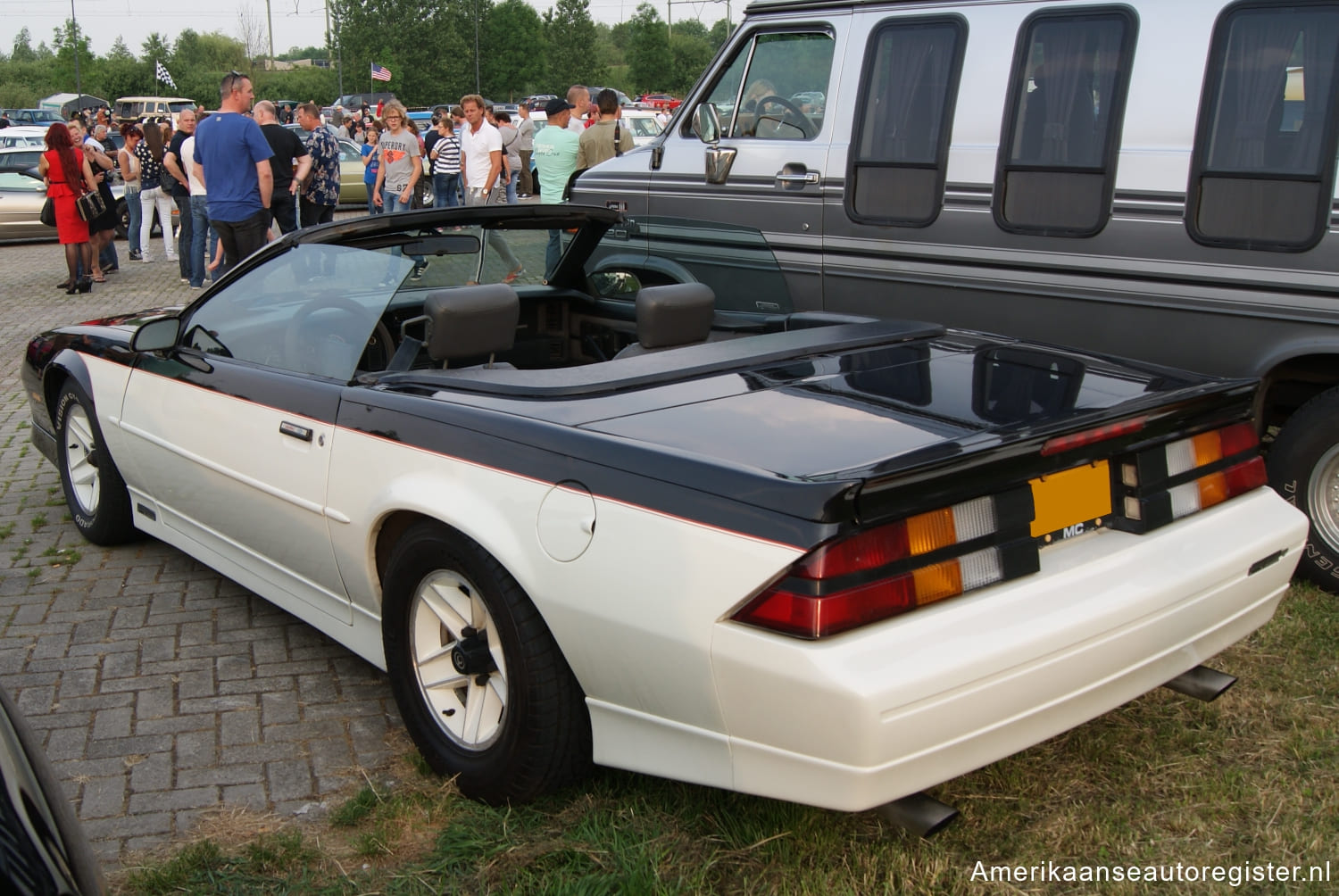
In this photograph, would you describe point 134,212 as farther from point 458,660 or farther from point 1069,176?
point 458,660

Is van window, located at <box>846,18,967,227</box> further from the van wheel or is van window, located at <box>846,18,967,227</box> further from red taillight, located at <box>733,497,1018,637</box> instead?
red taillight, located at <box>733,497,1018,637</box>

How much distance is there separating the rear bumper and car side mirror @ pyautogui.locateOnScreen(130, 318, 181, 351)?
271cm

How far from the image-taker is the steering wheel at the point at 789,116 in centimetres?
583

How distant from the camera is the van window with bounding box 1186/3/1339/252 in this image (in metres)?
4.12

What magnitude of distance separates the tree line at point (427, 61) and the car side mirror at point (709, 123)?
6571 cm

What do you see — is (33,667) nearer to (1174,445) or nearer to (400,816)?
(400,816)

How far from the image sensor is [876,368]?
122 inches

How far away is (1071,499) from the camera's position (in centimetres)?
257

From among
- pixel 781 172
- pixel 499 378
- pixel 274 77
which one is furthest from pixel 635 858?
pixel 274 77

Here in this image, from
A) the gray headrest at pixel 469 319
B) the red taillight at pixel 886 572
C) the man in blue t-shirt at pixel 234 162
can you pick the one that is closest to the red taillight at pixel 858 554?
the red taillight at pixel 886 572

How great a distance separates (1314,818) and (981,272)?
2929 millimetres

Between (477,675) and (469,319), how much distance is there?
0.94 m

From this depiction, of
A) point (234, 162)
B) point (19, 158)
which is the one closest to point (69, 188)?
point (234, 162)

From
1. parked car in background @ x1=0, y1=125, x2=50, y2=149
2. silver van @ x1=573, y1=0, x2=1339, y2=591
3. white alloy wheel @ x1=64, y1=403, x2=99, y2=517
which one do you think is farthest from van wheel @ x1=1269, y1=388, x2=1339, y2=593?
parked car in background @ x1=0, y1=125, x2=50, y2=149
